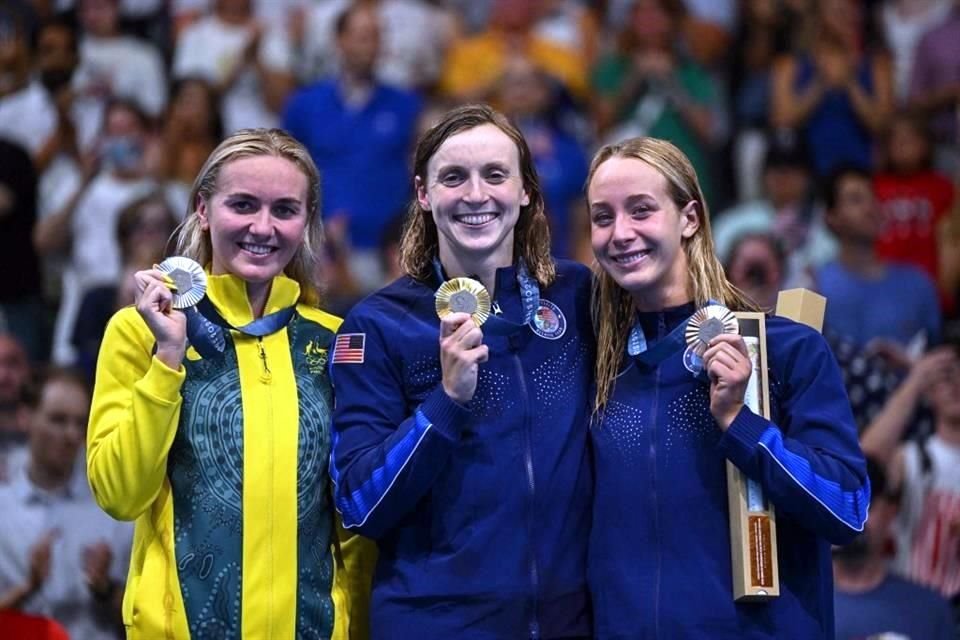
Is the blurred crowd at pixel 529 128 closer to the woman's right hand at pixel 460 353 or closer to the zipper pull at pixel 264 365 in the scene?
the zipper pull at pixel 264 365

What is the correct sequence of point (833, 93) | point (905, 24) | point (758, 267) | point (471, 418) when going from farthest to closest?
point (905, 24) < point (833, 93) < point (758, 267) < point (471, 418)

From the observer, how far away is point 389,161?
10.1 meters

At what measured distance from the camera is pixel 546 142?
32.6ft

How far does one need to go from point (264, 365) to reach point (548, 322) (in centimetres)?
75

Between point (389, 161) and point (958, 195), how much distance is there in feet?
10.4

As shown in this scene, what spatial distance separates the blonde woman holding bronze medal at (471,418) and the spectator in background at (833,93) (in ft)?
18.8

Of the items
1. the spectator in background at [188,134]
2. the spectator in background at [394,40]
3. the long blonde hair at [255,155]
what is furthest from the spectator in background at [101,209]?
the long blonde hair at [255,155]

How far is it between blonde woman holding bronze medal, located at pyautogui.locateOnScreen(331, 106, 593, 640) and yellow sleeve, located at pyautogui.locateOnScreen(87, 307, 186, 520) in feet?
1.45

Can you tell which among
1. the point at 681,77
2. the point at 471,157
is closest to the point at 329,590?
the point at 471,157

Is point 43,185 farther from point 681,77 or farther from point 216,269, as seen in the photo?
point 216,269

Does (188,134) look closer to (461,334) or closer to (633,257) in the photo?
(633,257)

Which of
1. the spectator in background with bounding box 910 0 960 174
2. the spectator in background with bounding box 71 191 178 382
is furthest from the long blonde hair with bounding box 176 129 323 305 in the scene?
the spectator in background with bounding box 910 0 960 174

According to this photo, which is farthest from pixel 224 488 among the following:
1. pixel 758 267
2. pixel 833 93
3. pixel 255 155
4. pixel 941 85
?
pixel 941 85

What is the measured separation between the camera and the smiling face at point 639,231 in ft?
15.0
